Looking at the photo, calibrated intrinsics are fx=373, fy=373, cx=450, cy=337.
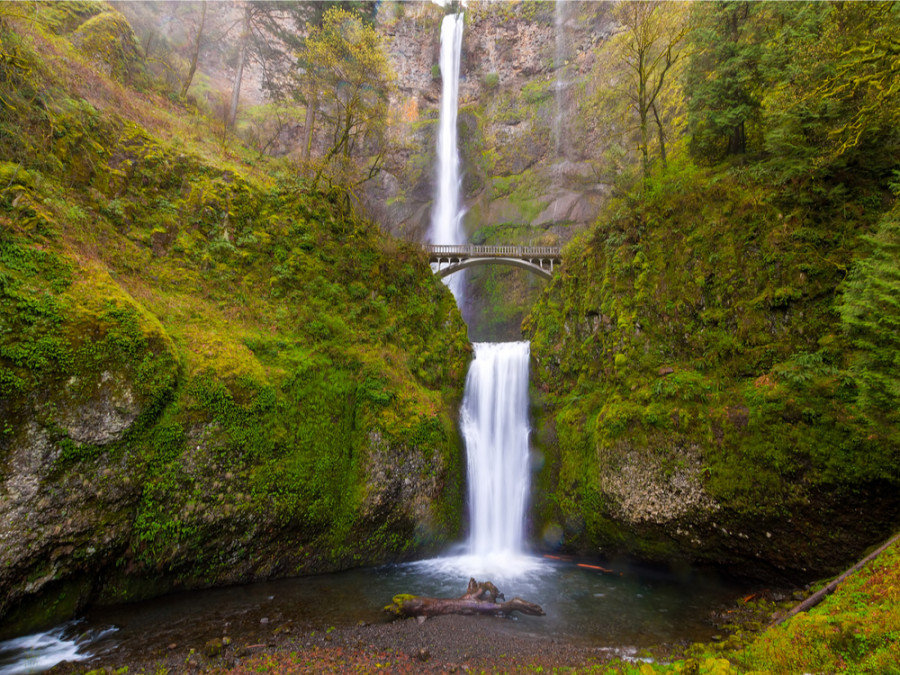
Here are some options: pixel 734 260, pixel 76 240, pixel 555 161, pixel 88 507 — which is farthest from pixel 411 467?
pixel 555 161

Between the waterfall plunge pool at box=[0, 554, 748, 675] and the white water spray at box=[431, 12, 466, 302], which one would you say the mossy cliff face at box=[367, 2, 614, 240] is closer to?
the white water spray at box=[431, 12, 466, 302]

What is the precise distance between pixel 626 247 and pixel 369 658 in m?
13.1

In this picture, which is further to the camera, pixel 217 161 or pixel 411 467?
pixel 217 161

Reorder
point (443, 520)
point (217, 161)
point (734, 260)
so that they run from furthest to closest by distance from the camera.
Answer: point (217, 161) < point (443, 520) < point (734, 260)

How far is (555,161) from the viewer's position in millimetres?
31547

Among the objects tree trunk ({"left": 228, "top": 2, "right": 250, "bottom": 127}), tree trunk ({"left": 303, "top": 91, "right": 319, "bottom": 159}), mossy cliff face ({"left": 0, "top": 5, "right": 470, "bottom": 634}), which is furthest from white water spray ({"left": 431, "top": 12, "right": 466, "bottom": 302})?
mossy cliff face ({"left": 0, "top": 5, "right": 470, "bottom": 634})

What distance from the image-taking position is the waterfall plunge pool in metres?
6.02

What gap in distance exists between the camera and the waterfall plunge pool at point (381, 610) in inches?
237

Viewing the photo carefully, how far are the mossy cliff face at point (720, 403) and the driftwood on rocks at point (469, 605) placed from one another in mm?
3916

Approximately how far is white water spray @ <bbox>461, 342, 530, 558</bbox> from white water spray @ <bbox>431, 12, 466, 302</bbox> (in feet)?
53.3

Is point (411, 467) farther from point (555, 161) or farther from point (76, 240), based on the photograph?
point (555, 161)

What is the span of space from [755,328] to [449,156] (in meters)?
30.5

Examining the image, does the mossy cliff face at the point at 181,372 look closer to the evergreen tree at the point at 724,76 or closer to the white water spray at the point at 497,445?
the white water spray at the point at 497,445

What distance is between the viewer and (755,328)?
956 centimetres
